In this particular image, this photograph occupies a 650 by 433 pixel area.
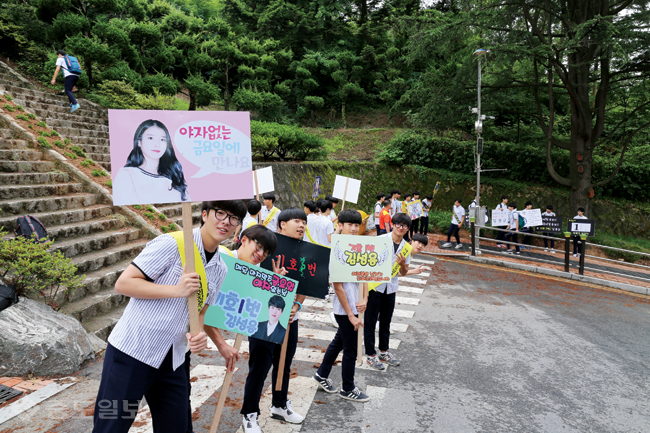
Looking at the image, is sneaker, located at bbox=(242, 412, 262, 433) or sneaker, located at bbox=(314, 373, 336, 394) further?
sneaker, located at bbox=(314, 373, 336, 394)

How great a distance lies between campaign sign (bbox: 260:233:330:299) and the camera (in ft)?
12.9

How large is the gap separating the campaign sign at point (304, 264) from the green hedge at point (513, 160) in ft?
55.8

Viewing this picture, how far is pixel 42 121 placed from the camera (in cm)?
954

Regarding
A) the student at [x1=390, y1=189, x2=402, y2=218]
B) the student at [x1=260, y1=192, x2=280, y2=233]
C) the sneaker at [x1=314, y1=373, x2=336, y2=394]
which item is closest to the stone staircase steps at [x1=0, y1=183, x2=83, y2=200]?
the student at [x1=260, y1=192, x2=280, y2=233]

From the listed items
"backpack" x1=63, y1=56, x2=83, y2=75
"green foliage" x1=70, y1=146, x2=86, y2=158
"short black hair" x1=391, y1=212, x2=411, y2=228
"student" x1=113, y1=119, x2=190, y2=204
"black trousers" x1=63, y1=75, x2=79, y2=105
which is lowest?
"short black hair" x1=391, y1=212, x2=411, y2=228

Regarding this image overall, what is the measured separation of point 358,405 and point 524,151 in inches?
754

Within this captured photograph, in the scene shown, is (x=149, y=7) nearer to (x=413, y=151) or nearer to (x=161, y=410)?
(x=413, y=151)

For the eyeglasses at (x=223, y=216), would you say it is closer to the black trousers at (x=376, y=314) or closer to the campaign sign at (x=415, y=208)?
the black trousers at (x=376, y=314)

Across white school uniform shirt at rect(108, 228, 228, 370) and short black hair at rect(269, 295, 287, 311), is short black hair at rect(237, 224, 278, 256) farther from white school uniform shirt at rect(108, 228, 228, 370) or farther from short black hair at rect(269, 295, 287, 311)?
white school uniform shirt at rect(108, 228, 228, 370)

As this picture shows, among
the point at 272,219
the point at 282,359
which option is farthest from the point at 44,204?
the point at 282,359

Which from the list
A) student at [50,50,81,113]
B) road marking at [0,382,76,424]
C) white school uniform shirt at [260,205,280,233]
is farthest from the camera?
student at [50,50,81,113]

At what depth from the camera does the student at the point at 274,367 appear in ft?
10.8

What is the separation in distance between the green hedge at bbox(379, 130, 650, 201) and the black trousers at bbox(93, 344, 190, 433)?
18.9m

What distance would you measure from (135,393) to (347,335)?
92.3 inches
